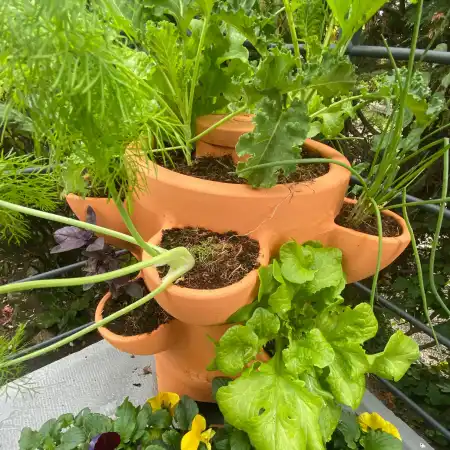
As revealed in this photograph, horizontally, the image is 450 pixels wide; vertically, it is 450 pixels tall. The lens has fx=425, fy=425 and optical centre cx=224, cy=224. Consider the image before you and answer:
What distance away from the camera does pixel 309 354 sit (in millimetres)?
500

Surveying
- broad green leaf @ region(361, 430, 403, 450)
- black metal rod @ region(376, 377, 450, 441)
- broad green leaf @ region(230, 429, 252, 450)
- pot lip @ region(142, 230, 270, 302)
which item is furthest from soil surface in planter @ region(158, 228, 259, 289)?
black metal rod @ region(376, 377, 450, 441)

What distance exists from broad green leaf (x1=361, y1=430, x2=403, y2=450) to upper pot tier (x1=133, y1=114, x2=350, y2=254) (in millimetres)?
313

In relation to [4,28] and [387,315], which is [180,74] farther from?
[387,315]

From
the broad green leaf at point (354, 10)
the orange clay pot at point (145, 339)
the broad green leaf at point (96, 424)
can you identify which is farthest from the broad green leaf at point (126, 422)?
the broad green leaf at point (354, 10)

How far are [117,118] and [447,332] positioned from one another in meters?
0.89

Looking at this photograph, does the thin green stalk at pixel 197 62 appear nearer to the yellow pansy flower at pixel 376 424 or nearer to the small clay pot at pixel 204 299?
the small clay pot at pixel 204 299

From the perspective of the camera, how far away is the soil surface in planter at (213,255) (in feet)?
1.53

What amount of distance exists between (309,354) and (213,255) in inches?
6.4

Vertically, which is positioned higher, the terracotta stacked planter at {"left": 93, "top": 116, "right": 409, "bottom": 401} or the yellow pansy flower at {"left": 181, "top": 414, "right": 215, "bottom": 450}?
the terracotta stacked planter at {"left": 93, "top": 116, "right": 409, "bottom": 401}

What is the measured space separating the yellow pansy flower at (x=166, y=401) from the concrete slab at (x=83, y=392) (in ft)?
0.45

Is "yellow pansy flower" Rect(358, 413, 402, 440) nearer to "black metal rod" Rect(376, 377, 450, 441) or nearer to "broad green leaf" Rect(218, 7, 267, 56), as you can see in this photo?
"black metal rod" Rect(376, 377, 450, 441)

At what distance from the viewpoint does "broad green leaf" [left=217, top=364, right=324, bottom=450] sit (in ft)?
1.50

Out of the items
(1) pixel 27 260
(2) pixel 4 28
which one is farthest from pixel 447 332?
(1) pixel 27 260

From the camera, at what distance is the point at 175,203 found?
52cm
